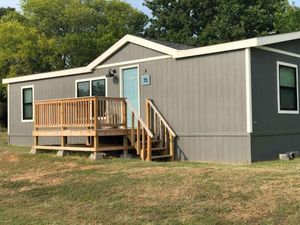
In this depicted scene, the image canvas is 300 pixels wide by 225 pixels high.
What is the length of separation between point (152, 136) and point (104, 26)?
933 inches

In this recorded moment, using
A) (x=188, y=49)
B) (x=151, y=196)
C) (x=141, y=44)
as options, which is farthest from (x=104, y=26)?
(x=151, y=196)

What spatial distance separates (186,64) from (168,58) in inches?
27.2

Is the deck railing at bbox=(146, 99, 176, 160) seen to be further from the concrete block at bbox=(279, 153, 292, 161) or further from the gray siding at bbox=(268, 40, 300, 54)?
the gray siding at bbox=(268, 40, 300, 54)

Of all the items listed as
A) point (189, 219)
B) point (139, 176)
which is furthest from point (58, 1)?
point (189, 219)

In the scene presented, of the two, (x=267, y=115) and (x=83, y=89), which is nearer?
(x=267, y=115)

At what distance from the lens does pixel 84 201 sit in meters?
8.28

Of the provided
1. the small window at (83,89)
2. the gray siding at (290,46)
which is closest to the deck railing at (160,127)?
the small window at (83,89)

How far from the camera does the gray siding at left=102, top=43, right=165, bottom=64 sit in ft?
46.6

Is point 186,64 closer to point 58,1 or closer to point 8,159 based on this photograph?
point 8,159

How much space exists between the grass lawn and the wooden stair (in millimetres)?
1942

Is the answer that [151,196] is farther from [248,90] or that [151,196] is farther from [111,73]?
[111,73]

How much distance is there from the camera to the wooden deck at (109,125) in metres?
12.6

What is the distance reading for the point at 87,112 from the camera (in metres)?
12.9

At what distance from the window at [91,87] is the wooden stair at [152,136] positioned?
2.11 metres
